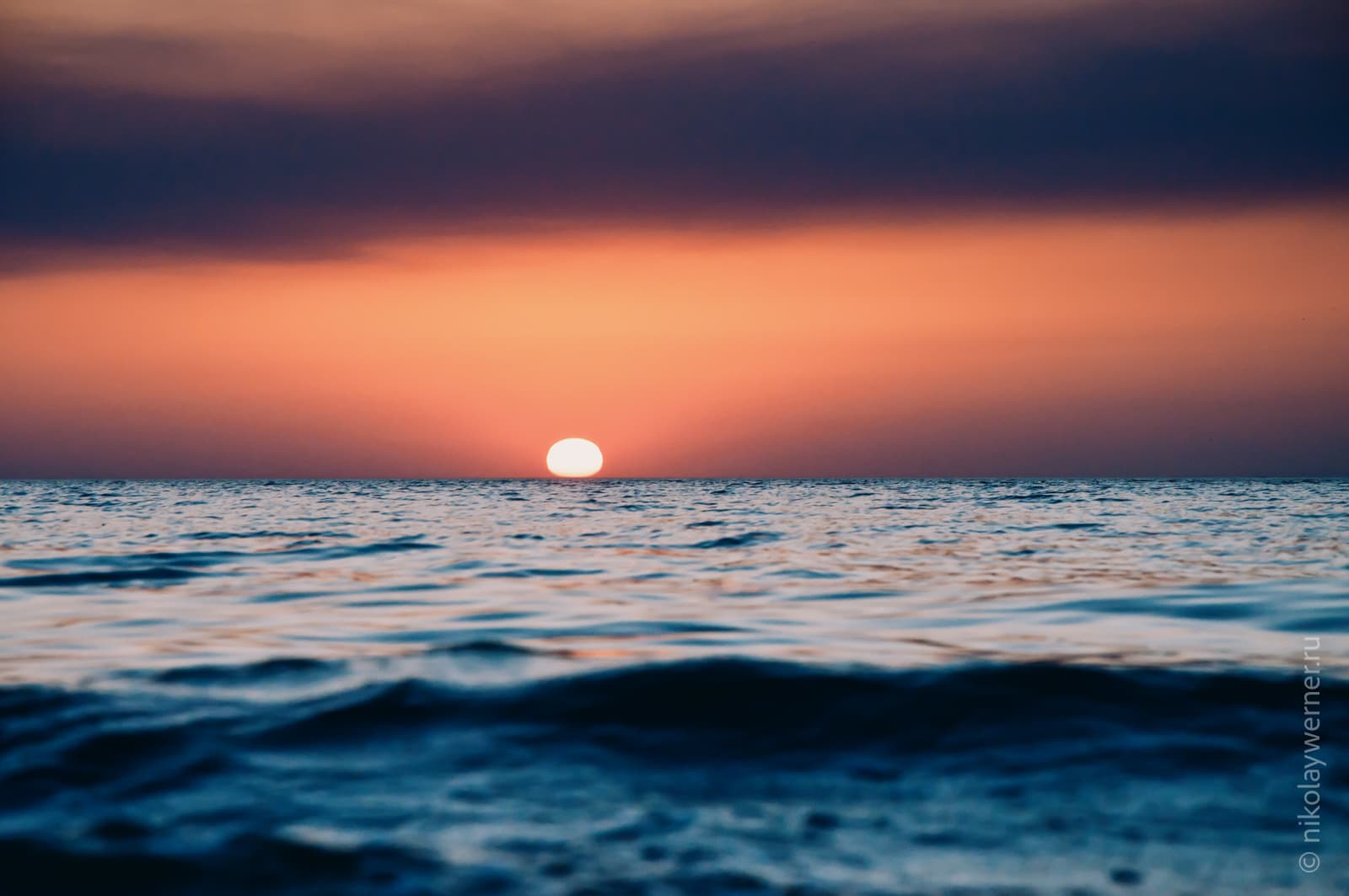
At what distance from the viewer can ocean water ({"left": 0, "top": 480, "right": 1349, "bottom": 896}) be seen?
4.20m

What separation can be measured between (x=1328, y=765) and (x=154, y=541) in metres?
20.4

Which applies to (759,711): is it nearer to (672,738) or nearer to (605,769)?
(672,738)

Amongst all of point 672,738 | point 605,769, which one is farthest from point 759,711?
point 605,769

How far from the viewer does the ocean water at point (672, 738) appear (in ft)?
13.8

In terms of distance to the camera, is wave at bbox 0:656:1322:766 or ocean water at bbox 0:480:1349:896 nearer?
ocean water at bbox 0:480:1349:896

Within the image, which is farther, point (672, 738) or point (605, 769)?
point (672, 738)

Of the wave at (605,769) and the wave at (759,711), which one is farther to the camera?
the wave at (759,711)

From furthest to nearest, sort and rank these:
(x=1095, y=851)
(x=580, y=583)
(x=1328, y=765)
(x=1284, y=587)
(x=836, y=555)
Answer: (x=836, y=555) < (x=580, y=583) < (x=1284, y=587) < (x=1328, y=765) < (x=1095, y=851)

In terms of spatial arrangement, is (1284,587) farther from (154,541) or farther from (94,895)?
(154,541)

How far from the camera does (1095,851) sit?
14.1 feet

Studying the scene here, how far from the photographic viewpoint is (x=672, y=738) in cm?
593

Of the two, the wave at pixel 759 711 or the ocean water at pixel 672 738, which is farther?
the wave at pixel 759 711

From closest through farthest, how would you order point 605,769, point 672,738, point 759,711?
point 605,769, point 672,738, point 759,711

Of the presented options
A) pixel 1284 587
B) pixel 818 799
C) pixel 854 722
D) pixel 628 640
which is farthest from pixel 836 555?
pixel 818 799
